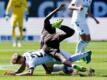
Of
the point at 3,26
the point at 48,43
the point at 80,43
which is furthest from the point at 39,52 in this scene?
the point at 3,26

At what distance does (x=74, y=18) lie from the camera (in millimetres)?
15164

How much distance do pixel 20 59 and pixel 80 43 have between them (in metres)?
3.40

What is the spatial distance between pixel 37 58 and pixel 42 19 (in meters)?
16.7

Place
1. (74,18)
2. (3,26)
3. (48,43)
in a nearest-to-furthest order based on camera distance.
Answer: (48,43) → (74,18) → (3,26)

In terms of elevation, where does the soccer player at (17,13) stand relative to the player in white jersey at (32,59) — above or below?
above

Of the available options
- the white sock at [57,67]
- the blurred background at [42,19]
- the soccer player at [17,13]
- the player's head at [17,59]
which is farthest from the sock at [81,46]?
the blurred background at [42,19]

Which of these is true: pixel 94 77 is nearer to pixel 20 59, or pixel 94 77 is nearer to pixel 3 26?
pixel 20 59

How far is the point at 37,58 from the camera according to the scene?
12.2 metres

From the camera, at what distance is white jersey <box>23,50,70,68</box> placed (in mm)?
12117

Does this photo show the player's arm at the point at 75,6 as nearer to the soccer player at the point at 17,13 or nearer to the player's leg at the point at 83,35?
the player's leg at the point at 83,35

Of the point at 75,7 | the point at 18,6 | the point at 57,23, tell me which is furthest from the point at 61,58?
the point at 18,6

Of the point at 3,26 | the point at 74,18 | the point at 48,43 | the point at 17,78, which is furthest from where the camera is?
the point at 3,26

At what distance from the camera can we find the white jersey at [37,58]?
1212 centimetres

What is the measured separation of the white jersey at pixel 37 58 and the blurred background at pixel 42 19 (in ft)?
52.1
